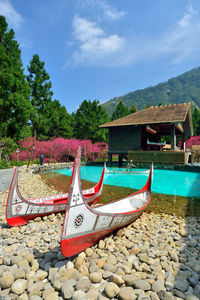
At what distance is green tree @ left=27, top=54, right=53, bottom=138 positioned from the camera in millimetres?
31453

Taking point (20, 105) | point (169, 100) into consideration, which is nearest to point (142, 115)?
point (20, 105)

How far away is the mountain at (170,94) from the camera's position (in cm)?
13088

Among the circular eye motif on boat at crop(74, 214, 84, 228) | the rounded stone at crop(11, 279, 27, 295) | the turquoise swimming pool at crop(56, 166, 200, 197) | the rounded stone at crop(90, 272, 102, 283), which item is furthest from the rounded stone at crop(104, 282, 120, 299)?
the turquoise swimming pool at crop(56, 166, 200, 197)

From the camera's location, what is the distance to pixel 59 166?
77.5 feet

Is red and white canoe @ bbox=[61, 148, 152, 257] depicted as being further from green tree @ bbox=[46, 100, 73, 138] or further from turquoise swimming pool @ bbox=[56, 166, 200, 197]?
green tree @ bbox=[46, 100, 73, 138]

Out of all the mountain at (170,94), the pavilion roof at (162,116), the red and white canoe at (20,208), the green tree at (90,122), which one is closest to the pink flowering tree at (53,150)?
the green tree at (90,122)

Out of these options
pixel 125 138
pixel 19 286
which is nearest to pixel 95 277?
pixel 19 286

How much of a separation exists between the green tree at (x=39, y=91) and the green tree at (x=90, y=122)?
7.15m

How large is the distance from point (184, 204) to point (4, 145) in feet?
69.0

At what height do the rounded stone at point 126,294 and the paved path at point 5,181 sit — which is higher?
the paved path at point 5,181

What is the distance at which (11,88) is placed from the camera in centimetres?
2047

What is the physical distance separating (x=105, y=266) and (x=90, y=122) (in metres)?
34.0

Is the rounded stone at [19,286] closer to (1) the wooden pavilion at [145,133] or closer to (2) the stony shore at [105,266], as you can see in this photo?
(2) the stony shore at [105,266]

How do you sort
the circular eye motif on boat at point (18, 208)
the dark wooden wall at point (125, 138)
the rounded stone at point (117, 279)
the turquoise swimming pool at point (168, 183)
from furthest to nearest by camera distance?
the dark wooden wall at point (125, 138) < the turquoise swimming pool at point (168, 183) < the circular eye motif on boat at point (18, 208) < the rounded stone at point (117, 279)
